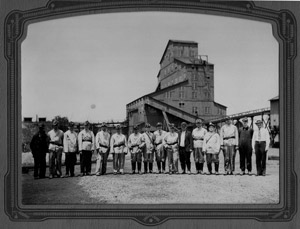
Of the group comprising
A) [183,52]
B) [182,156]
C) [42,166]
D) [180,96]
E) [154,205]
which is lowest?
[154,205]

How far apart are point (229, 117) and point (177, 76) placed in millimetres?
923

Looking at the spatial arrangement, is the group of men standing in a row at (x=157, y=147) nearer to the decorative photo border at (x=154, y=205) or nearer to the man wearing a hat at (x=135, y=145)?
the man wearing a hat at (x=135, y=145)

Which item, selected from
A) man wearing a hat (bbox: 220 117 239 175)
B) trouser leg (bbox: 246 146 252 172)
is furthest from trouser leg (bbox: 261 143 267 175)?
man wearing a hat (bbox: 220 117 239 175)

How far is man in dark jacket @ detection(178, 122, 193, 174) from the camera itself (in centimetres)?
512

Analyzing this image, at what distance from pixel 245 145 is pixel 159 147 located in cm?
122

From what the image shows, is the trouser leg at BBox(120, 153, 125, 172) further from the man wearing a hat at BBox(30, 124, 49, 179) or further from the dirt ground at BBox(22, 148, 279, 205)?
the man wearing a hat at BBox(30, 124, 49, 179)

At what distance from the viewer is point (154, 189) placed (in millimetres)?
4707

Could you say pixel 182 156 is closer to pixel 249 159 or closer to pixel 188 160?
pixel 188 160

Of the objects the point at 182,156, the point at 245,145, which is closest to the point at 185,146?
the point at 182,156

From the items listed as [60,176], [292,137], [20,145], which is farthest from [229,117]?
[20,145]

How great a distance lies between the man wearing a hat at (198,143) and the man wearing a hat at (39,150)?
2.08 meters

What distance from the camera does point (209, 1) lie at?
181 inches

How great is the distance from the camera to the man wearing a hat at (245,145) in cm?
496

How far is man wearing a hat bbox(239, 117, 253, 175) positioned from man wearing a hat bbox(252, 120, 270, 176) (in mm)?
68
